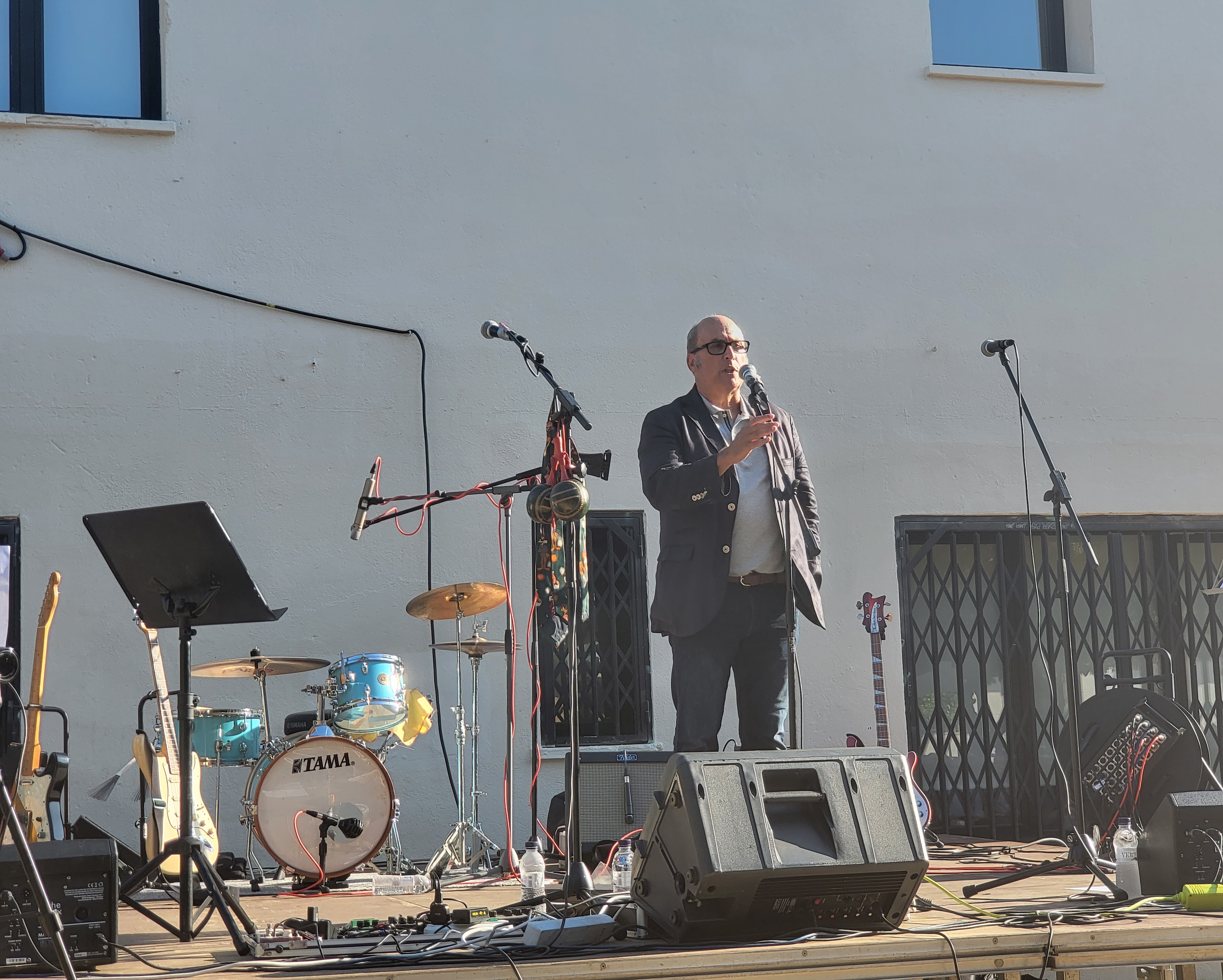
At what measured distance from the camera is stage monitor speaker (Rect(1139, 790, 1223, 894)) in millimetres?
3225

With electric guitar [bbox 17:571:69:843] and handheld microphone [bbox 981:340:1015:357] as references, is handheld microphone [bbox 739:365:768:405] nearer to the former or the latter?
handheld microphone [bbox 981:340:1015:357]

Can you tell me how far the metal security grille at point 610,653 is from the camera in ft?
Result: 19.4

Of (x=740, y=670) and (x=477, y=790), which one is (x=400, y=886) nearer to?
(x=477, y=790)

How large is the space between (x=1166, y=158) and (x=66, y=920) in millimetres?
6273

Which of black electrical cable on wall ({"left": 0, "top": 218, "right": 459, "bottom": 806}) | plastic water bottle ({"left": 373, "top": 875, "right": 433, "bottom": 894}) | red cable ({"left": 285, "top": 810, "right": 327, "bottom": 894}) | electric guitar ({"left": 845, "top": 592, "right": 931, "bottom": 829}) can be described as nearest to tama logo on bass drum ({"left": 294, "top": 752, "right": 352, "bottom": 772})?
red cable ({"left": 285, "top": 810, "right": 327, "bottom": 894})

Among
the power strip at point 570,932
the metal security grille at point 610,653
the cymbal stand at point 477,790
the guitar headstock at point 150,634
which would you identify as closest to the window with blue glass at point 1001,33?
the metal security grille at point 610,653

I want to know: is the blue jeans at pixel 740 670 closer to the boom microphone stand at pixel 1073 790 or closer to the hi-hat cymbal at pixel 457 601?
the boom microphone stand at pixel 1073 790

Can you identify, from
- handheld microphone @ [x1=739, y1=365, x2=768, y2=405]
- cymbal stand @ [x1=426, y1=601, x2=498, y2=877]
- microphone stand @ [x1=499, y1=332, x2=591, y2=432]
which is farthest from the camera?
cymbal stand @ [x1=426, y1=601, x2=498, y2=877]

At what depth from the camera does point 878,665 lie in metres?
5.62

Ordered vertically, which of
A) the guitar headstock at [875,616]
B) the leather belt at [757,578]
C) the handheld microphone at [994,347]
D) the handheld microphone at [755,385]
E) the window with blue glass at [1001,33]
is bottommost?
the guitar headstock at [875,616]

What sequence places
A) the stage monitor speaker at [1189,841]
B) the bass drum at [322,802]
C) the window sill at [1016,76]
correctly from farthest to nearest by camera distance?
1. the window sill at [1016,76]
2. the bass drum at [322,802]
3. the stage monitor speaker at [1189,841]

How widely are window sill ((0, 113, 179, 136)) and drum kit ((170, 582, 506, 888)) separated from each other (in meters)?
2.43

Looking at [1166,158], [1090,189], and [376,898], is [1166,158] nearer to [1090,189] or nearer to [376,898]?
[1090,189]

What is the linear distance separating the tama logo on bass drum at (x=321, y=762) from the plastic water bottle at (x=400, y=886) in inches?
16.8
